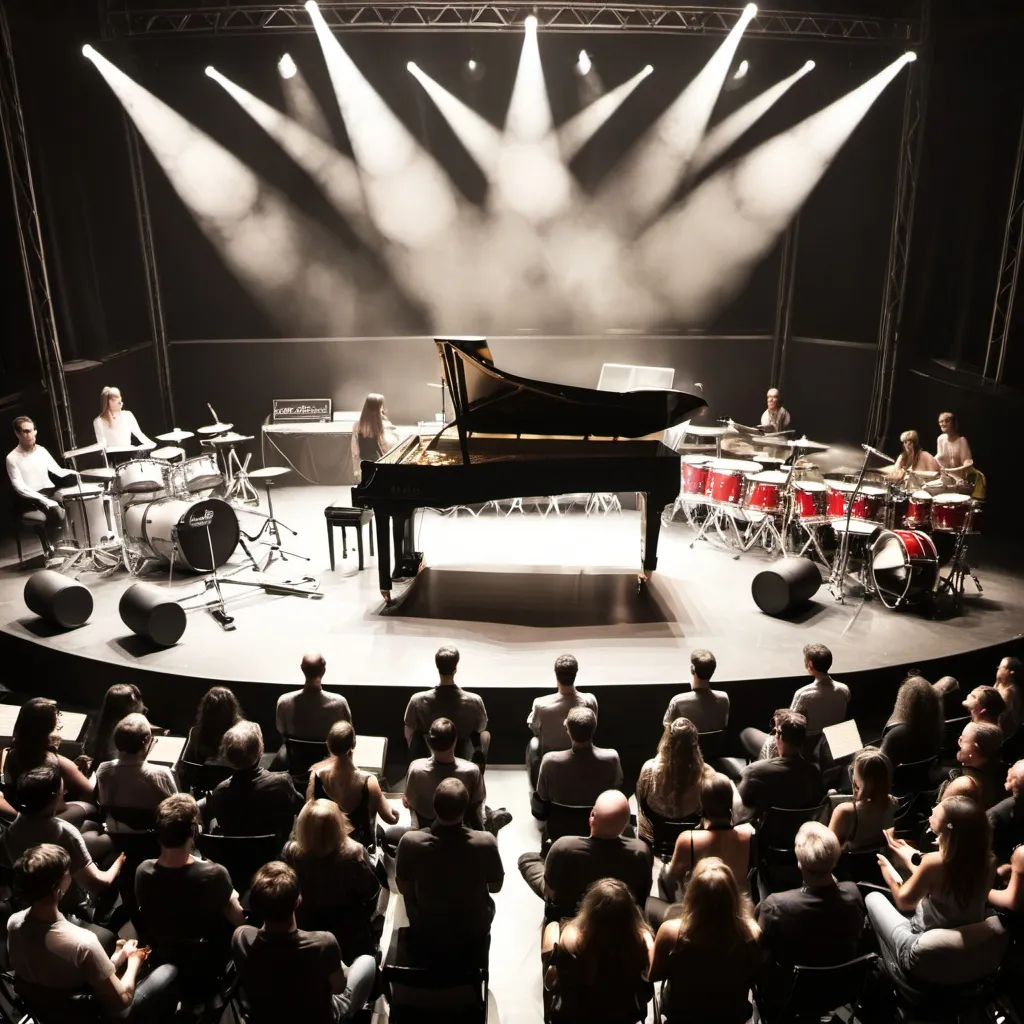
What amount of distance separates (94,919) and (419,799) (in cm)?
160

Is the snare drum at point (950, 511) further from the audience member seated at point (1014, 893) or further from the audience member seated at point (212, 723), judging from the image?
the audience member seated at point (212, 723)

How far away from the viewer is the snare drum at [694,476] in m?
9.80

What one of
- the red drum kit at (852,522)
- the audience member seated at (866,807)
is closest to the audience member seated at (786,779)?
the audience member seated at (866,807)

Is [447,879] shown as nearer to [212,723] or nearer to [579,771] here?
[579,771]

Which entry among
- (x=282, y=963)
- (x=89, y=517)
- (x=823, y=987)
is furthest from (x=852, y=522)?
(x=89, y=517)

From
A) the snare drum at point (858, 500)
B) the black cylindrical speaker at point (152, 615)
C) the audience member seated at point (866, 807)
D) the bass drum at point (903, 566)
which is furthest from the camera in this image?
the snare drum at point (858, 500)

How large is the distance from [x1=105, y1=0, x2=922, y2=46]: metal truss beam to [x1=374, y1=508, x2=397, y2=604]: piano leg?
686 centimetres

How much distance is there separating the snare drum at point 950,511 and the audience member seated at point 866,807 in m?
4.56

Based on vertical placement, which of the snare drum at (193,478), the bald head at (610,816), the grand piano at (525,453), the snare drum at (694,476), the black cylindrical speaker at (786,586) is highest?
the grand piano at (525,453)

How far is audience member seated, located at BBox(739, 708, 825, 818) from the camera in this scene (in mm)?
4246

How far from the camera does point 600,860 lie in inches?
141

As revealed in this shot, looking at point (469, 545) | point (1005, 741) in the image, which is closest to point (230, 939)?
point (1005, 741)

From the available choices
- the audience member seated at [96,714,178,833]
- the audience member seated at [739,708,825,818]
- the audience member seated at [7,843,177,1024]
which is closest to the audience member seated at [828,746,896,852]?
the audience member seated at [739,708,825,818]

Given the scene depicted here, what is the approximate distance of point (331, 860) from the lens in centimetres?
357
